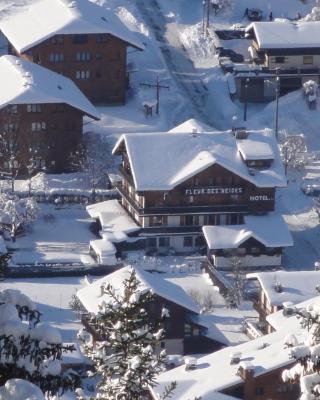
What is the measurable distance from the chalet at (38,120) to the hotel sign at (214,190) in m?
5.87

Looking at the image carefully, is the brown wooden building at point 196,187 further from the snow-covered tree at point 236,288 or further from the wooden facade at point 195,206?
the snow-covered tree at point 236,288

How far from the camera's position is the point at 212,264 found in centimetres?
3441

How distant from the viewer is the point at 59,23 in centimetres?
4591

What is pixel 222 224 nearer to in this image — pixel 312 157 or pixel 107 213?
pixel 107 213

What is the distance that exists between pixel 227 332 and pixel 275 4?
2722 cm

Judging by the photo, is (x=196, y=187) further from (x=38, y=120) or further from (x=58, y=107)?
(x=38, y=120)

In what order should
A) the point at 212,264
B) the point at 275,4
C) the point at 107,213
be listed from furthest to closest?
1. the point at 275,4
2. the point at 107,213
3. the point at 212,264

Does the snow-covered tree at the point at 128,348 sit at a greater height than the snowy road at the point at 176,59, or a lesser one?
greater

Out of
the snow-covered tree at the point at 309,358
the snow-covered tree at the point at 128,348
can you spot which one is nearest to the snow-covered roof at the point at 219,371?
the snow-covered tree at the point at 128,348

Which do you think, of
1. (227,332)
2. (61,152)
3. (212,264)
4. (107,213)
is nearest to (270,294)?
(227,332)

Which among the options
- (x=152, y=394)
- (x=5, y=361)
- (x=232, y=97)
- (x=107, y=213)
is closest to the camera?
(x=5, y=361)

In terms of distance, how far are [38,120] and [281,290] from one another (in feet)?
42.4

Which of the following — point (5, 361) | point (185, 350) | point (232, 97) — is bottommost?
point (185, 350)

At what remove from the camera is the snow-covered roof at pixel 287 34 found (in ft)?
155
